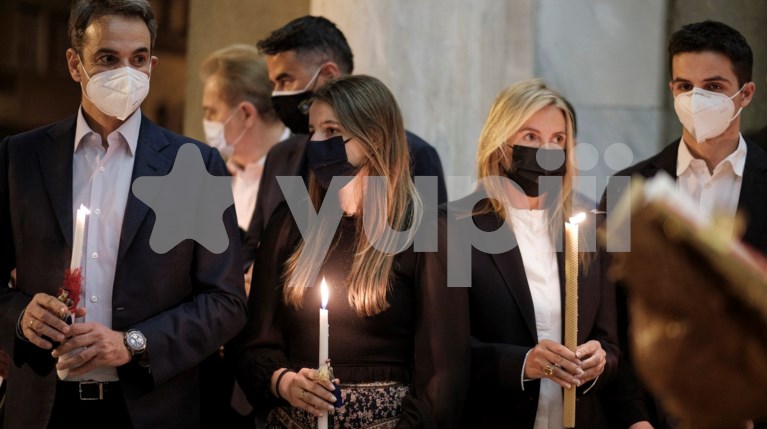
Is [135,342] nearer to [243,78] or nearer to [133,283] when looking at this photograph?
[133,283]

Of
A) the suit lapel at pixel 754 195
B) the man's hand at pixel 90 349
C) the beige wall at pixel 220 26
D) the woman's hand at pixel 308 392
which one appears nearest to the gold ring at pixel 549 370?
the woman's hand at pixel 308 392

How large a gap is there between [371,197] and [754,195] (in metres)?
1.57

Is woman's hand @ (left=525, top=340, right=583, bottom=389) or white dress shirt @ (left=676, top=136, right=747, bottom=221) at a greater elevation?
white dress shirt @ (left=676, top=136, right=747, bottom=221)

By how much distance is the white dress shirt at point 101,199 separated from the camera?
3617mm

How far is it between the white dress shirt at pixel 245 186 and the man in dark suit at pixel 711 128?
206 centimetres

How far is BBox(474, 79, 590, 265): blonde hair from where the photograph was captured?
4172 millimetres

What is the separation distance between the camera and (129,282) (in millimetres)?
3611

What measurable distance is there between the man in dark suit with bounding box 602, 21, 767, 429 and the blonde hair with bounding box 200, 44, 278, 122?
88.3 inches

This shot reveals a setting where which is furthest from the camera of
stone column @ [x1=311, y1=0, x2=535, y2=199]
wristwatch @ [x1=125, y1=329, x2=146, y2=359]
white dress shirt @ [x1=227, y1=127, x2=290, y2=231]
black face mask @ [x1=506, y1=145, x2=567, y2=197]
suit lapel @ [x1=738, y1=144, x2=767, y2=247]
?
white dress shirt @ [x1=227, y1=127, x2=290, y2=231]

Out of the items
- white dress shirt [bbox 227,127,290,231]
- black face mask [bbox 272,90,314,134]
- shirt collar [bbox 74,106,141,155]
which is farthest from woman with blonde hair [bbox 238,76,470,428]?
white dress shirt [bbox 227,127,290,231]

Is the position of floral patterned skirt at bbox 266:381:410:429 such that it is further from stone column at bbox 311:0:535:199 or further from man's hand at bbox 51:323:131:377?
stone column at bbox 311:0:535:199

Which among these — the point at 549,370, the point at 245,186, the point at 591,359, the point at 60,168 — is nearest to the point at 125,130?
the point at 60,168

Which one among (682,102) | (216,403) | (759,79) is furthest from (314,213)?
(759,79)

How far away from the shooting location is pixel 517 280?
4008 mm
